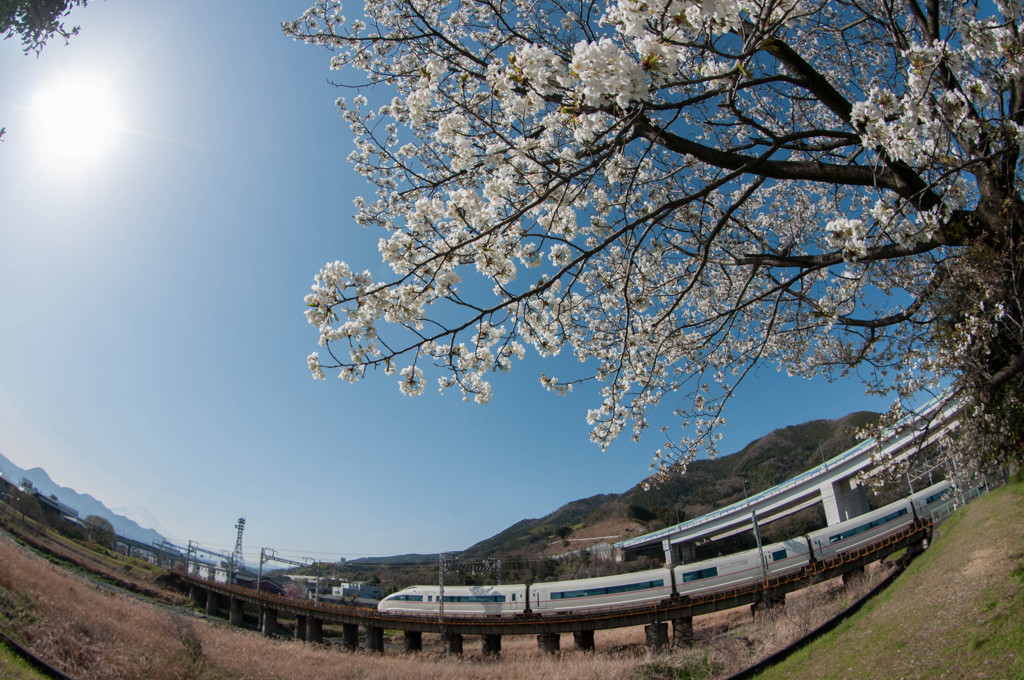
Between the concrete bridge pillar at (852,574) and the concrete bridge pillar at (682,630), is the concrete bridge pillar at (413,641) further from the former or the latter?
the concrete bridge pillar at (852,574)

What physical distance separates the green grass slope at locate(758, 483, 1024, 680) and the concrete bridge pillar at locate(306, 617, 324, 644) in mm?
26954

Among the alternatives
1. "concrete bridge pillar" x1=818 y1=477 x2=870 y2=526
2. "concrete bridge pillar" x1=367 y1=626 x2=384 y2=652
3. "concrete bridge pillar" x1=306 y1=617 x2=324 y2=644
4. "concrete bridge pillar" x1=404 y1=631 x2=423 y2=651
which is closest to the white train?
"concrete bridge pillar" x1=404 y1=631 x2=423 y2=651

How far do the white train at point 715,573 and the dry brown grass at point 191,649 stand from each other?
424 centimetres

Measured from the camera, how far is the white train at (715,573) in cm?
2388

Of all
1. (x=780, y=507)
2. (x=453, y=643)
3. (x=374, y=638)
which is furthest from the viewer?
(x=780, y=507)

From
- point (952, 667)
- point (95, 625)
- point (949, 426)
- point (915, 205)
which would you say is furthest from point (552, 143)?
point (95, 625)

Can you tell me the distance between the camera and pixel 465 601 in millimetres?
27672

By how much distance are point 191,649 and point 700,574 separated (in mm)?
22963

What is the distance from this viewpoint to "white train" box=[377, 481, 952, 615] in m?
23.9

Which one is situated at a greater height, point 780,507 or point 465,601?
point 780,507

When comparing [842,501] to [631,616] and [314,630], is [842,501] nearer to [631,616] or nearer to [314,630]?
[631,616]

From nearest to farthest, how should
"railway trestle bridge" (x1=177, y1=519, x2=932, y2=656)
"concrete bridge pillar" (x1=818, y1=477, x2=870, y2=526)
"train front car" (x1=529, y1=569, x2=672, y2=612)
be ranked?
"railway trestle bridge" (x1=177, y1=519, x2=932, y2=656) → "train front car" (x1=529, y1=569, x2=672, y2=612) → "concrete bridge pillar" (x1=818, y1=477, x2=870, y2=526)

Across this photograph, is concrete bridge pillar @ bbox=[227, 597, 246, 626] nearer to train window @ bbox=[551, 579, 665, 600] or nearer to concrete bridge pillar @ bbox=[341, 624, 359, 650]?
concrete bridge pillar @ bbox=[341, 624, 359, 650]

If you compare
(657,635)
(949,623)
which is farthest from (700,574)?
(949,623)
